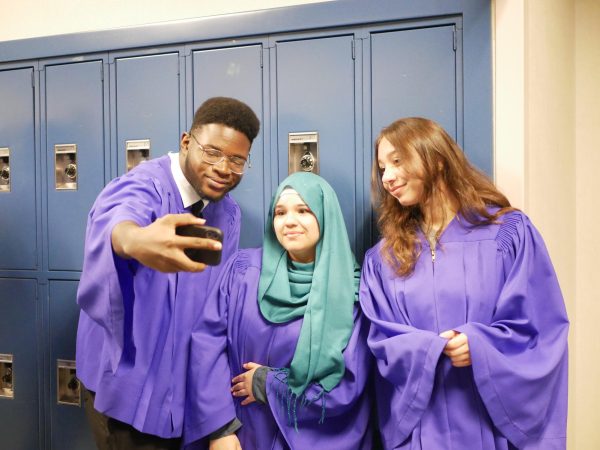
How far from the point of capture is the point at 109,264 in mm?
1340

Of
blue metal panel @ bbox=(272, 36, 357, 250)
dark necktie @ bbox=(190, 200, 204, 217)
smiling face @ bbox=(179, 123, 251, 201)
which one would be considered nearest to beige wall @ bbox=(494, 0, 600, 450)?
blue metal panel @ bbox=(272, 36, 357, 250)

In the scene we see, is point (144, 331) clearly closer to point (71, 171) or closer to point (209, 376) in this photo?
point (209, 376)

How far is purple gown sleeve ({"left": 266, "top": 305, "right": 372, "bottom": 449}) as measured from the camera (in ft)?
5.65

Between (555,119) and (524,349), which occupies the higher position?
(555,119)

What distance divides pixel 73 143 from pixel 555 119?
252 centimetres

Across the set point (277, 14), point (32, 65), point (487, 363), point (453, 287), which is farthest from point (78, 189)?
point (487, 363)

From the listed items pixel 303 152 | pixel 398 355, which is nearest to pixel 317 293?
pixel 398 355

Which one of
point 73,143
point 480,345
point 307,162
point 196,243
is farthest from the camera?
point 73,143

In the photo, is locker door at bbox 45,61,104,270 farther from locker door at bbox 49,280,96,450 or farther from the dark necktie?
the dark necktie

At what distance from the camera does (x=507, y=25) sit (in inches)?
78.2

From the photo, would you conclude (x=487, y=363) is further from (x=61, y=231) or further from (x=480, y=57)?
(x=61, y=231)

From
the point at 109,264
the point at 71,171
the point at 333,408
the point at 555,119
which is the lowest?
the point at 333,408

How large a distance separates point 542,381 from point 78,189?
236 centimetres

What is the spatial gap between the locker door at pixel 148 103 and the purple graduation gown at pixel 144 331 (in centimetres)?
65
